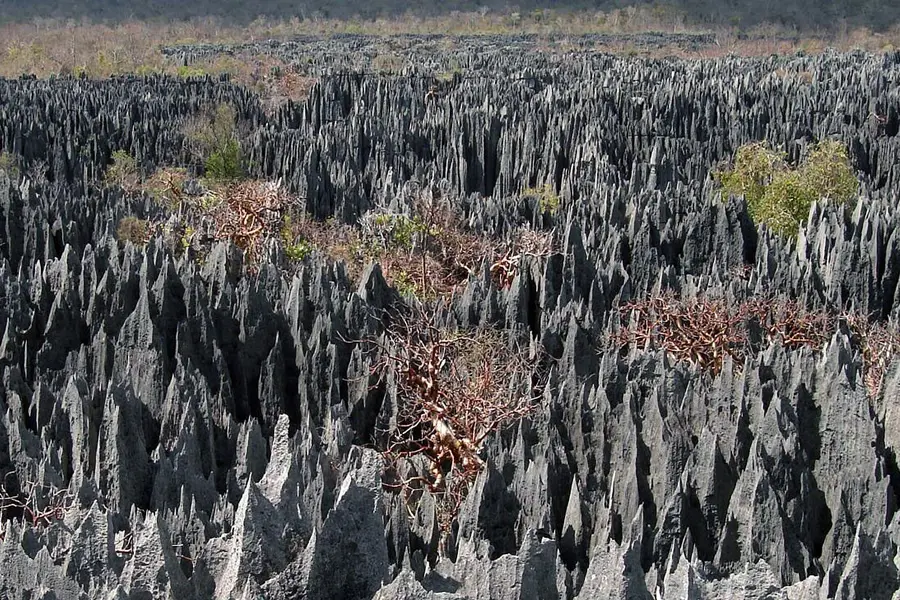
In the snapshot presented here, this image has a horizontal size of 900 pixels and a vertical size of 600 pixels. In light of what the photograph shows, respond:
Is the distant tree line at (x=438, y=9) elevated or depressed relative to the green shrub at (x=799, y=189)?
elevated

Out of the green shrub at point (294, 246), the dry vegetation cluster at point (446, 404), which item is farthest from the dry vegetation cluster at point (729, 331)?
the green shrub at point (294, 246)

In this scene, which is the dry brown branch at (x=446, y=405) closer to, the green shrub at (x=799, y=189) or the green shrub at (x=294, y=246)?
the green shrub at (x=294, y=246)

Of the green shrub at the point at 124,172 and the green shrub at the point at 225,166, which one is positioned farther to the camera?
the green shrub at the point at 124,172

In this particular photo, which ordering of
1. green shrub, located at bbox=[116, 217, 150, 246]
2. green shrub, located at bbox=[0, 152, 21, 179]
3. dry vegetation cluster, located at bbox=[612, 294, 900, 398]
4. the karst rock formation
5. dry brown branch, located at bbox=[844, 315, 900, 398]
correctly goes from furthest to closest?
1. green shrub, located at bbox=[0, 152, 21, 179]
2. green shrub, located at bbox=[116, 217, 150, 246]
3. dry vegetation cluster, located at bbox=[612, 294, 900, 398]
4. dry brown branch, located at bbox=[844, 315, 900, 398]
5. the karst rock formation

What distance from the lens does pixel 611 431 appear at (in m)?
13.8

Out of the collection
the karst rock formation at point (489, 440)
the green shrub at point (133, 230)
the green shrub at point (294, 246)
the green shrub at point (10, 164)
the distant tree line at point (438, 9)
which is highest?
the distant tree line at point (438, 9)

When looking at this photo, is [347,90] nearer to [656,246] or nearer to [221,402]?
[656,246]

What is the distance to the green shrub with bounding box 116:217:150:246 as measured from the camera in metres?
26.8

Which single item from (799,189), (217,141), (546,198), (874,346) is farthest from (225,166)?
(874,346)

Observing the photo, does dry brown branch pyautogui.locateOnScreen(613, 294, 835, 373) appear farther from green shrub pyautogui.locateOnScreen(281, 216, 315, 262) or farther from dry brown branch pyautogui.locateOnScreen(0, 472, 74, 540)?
dry brown branch pyautogui.locateOnScreen(0, 472, 74, 540)

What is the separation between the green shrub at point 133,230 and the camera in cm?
2678

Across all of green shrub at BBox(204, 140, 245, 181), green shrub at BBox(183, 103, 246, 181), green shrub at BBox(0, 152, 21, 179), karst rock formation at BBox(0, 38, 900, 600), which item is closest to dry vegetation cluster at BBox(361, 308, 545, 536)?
karst rock formation at BBox(0, 38, 900, 600)

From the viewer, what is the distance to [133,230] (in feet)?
89.4

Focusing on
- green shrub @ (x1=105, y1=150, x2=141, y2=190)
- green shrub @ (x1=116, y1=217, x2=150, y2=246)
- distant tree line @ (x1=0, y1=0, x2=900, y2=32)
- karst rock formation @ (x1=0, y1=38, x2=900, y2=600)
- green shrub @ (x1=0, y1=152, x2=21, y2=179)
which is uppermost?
distant tree line @ (x1=0, y1=0, x2=900, y2=32)
